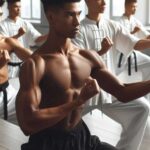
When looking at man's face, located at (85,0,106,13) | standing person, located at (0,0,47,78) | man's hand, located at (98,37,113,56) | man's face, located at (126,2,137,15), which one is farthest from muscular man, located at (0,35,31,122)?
man's face, located at (126,2,137,15)

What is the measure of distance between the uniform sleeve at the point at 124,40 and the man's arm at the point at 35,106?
157 centimetres

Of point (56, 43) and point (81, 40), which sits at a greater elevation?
point (56, 43)

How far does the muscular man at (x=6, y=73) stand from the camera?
1964mm

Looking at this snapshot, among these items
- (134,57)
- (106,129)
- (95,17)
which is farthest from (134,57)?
(95,17)

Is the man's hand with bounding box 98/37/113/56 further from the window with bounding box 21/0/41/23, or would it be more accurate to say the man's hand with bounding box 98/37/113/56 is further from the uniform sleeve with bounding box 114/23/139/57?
the window with bounding box 21/0/41/23

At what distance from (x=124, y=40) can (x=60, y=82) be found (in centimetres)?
157

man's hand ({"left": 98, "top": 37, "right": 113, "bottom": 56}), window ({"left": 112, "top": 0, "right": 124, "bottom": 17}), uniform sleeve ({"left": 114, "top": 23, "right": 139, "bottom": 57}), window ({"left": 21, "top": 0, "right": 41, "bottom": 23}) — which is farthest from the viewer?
window ({"left": 21, "top": 0, "right": 41, "bottom": 23})

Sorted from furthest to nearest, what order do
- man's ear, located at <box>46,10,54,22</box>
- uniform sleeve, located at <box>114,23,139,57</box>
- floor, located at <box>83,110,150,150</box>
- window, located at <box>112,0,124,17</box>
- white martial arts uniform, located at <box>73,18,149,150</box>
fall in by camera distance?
window, located at <box>112,0,124,17</box> → floor, located at <box>83,110,150,150</box> → uniform sleeve, located at <box>114,23,139,57</box> → white martial arts uniform, located at <box>73,18,149,150</box> → man's ear, located at <box>46,10,54,22</box>

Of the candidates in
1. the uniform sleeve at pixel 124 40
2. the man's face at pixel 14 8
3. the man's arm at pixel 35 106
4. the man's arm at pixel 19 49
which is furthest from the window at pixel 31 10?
the man's arm at pixel 35 106

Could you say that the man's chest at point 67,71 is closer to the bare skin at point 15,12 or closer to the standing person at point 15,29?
the bare skin at point 15,12

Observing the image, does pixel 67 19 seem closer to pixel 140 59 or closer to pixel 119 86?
pixel 119 86

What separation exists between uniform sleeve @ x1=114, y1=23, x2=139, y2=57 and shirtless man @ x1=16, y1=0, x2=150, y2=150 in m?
1.39

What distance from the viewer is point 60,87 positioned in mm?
1168

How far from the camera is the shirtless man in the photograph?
3.54ft
